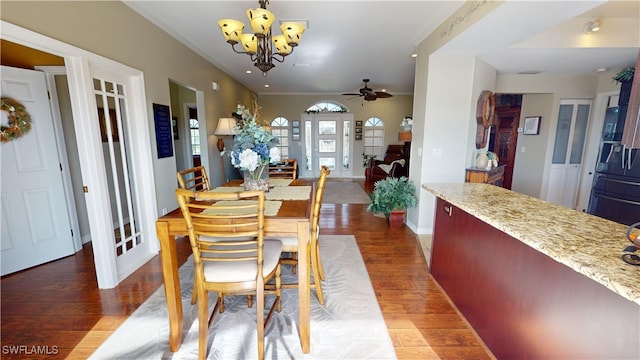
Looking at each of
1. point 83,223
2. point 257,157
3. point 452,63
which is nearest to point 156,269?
point 83,223

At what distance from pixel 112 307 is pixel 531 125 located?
645 centimetres

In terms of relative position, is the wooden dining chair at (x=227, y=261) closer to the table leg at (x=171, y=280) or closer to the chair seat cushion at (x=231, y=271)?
the chair seat cushion at (x=231, y=271)

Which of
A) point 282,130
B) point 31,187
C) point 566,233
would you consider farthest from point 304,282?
point 282,130

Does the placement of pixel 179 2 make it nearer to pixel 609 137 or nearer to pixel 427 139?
pixel 427 139

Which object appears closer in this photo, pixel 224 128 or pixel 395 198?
pixel 395 198

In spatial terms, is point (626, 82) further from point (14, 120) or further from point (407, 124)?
point (14, 120)

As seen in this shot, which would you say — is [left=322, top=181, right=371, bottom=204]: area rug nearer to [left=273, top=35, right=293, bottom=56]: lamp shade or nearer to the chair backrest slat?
[left=273, top=35, right=293, bottom=56]: lamp shade

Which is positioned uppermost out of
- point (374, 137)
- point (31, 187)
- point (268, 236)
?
point (374, 137)

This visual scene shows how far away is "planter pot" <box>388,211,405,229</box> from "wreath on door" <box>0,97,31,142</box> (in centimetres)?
410

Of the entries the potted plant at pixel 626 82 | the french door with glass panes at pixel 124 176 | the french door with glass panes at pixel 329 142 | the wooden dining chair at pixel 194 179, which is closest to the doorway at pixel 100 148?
the french door with glass panes at pixel 124 176

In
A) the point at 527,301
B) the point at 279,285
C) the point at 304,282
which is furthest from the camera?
the point at 279,285

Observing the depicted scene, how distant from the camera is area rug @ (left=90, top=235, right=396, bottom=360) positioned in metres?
1.60

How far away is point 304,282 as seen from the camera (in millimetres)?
1576

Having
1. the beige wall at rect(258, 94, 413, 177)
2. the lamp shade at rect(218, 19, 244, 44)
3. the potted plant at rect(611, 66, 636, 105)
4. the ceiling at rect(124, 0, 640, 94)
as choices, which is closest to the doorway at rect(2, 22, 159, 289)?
the ceiling at rect(124, 0, 640, 94)
